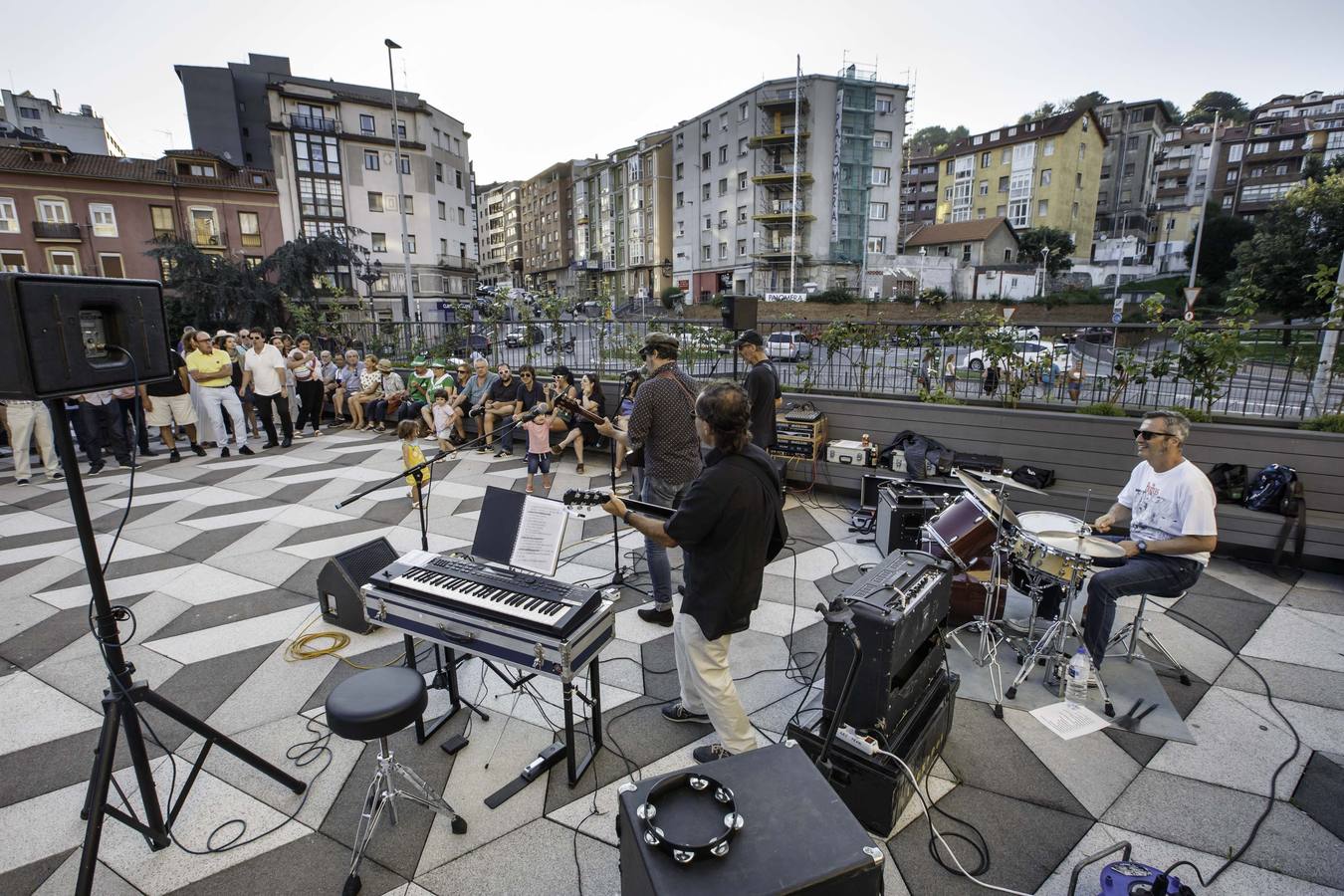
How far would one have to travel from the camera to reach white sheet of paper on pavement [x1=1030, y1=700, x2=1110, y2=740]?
3.54 meters

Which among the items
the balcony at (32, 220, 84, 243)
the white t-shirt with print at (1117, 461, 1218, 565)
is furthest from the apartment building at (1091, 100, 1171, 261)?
the balcony at (32, 220, 84, 243)

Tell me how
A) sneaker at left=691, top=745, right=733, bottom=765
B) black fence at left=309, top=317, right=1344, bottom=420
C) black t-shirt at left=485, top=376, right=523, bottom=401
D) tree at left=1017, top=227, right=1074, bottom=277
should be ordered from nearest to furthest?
sneaker at left=691, top=745, right=733, bottom=765, black fence at left=309, top=317, right=1344, bottom=420, black t-shirt at left=485, top=376, right=523, bottom=401, tree at left=1017, top=227, right=1074, bottom=277

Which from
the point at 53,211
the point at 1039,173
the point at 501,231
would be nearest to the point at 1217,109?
the point at 1039,173

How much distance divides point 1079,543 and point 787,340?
19.5 feet

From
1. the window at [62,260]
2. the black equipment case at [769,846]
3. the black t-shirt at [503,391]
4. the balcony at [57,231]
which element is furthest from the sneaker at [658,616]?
the balcony at [57,231]

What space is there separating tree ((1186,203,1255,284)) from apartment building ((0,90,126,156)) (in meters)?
78.3

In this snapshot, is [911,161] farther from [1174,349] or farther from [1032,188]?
[1174,349]

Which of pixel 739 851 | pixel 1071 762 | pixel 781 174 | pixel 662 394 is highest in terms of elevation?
pixel 781 174

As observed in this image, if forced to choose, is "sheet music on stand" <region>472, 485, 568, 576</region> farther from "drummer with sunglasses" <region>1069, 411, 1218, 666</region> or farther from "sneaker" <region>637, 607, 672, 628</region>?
"drummer with sunglasses" <region>1069, 411, 1218, 666</region>

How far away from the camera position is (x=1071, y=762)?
10.8ft

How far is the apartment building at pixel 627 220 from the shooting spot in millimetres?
52094

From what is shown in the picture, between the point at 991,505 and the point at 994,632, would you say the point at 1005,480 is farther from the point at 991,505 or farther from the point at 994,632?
the point at 994,632

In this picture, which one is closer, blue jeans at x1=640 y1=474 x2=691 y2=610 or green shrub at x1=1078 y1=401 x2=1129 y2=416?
blue jeans at x1=640 y1=474 x2=691 y2=610

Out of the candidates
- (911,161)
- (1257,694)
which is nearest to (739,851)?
(1257,694)
